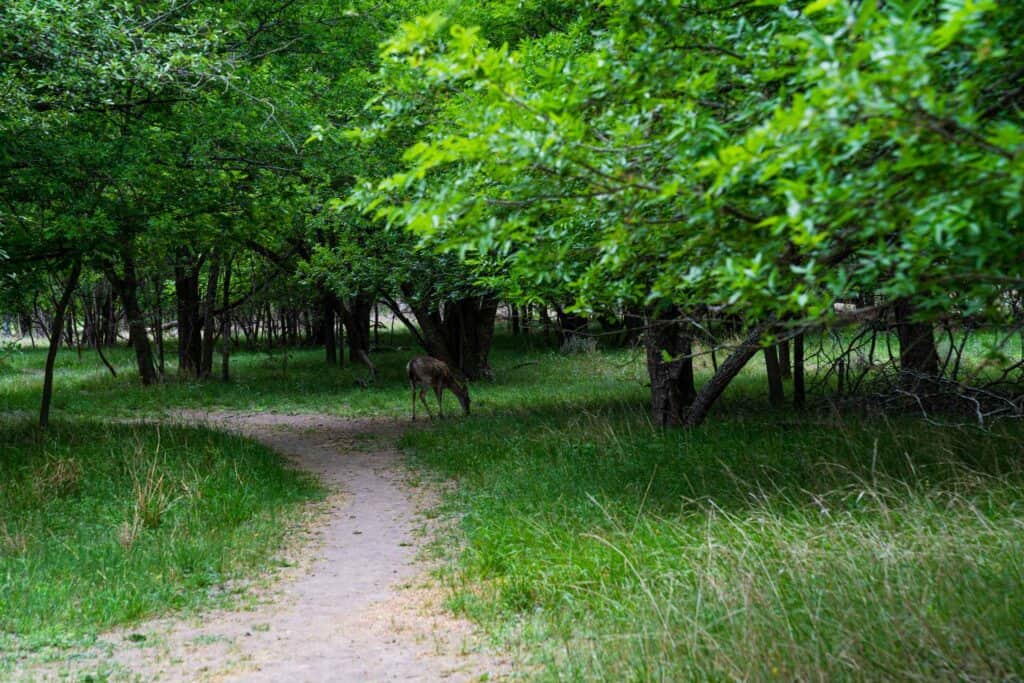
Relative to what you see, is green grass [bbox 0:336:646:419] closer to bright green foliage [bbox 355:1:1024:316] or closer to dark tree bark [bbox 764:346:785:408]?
dark tree bark [bbox 764:346:785:408]

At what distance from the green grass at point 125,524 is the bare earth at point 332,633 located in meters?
0.46

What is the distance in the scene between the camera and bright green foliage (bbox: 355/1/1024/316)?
2715 millimetres

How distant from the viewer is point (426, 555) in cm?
802

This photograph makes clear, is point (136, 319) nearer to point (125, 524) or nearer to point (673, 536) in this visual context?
point (125, 524)

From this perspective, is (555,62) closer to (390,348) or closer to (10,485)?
(10,485)

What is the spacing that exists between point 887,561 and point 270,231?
14648 mm

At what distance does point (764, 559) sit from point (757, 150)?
3.28m

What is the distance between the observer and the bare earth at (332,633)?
534 cm

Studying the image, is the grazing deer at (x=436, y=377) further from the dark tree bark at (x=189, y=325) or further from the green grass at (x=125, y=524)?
the dark tree bark at (x=189, y=325)

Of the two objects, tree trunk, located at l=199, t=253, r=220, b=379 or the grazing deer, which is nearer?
the grazing deer

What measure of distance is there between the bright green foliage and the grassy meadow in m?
1.68

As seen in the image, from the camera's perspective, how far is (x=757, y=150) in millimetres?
2967

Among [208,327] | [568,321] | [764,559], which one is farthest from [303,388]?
[764,559]

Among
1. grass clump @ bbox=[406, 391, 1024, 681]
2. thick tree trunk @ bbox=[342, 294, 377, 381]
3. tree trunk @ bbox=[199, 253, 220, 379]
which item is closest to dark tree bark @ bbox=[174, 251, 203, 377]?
tree trunk @ bbox=[199, 253, 220, 379]
